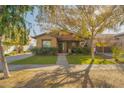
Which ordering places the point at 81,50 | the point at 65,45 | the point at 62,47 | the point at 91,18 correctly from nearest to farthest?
the point at 91,18 < the point at 81,50 < the point at 65,45 < the point at 62,47

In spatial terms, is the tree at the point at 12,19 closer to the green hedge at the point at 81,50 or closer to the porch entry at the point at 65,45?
the green hedge at the point at 81,50

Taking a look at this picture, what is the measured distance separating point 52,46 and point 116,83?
19163 mm

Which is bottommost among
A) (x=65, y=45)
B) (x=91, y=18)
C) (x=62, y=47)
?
(x=62, y=47)

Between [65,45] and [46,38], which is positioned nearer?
[46,38]

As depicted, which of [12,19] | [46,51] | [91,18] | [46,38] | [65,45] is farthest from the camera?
[65,45]

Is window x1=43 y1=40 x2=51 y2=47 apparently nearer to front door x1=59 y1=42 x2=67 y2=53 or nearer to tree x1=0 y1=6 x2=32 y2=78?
front door x1=59 y1=42 x2=67 y2=53

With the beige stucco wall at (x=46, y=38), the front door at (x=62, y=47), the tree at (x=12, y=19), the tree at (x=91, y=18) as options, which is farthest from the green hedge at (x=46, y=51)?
the tree at (x=12, y=19)

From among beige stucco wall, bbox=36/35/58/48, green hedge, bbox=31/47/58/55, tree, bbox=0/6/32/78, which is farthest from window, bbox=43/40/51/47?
tree, bbox=0/6/32/78

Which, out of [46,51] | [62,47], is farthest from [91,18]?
[62,47]

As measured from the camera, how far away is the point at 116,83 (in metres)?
7.23

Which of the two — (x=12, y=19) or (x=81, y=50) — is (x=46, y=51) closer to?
(x=81, y=50)
